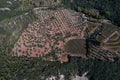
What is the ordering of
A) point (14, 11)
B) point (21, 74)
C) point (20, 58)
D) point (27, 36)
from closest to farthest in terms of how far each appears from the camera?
point (21, 74) < point (20, 58) < point (27, 36) < point (14, 11)

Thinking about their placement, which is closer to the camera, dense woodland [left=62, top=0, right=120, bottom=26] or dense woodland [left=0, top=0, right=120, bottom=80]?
dense woodland [left=0, top=0, right=120, bottom=80]

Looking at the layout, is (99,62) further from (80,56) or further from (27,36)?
(27,36)

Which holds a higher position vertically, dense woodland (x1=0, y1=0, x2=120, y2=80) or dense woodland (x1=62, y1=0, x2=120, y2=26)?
dense woodland (x1=62, y1=0, x2=120, y2=26)

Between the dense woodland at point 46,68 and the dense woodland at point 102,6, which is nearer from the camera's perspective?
the dense woodland at point 46,68

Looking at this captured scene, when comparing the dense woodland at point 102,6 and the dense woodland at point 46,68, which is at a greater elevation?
the dense woodland at point 102,6

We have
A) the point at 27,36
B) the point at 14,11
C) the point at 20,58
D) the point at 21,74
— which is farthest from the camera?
the point at 14,11

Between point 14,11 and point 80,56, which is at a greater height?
point 14,11

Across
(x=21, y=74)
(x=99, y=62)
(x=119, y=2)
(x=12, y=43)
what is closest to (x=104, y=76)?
(x=99, y=62)

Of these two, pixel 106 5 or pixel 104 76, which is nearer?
pixel 104 76
